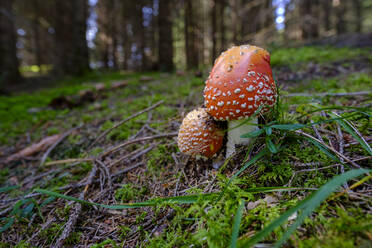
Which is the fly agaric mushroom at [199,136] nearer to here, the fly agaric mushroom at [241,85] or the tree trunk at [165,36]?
the fly agaric mushroom at [241,85]

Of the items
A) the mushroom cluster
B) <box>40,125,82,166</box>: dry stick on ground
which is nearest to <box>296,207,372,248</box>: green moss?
the mushroom cluster

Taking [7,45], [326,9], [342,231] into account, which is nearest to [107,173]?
[342,231]

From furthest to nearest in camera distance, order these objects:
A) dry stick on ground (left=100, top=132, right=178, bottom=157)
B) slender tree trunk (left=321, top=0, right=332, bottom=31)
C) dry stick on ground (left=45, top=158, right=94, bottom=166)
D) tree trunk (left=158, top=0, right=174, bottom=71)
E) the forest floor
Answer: slender tree trunk (left=321, top=0, right=332, bottom=31) < tree trunk (left=158, top=0, right=174, bottom=71) < dry stick on ground (left=45, top=158, right=94, bottom=166) < dry stick on ground (left=100, top=132, right=178, bottom=157) < the forest floor

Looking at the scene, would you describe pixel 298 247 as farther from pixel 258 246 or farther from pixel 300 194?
pixel 300 194

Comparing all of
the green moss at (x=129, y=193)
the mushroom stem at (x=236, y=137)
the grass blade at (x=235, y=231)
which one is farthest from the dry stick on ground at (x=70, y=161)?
the grass blade at (x=235, y=231)

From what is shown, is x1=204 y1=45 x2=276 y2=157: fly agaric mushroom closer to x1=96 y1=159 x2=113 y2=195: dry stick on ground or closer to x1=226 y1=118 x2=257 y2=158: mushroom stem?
x1=226 y1=118 x2=257 y2=158: mushroom stem

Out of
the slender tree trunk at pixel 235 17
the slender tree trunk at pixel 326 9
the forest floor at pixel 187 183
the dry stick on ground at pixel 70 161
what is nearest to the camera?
the forest floor at pixel 187 183
